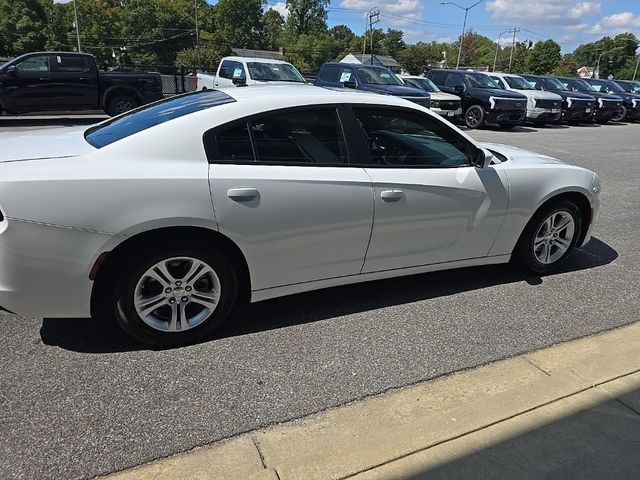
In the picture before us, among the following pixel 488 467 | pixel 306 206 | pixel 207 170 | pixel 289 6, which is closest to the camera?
pixel 488 467

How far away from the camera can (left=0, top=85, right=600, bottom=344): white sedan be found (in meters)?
2.68

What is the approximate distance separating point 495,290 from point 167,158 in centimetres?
278

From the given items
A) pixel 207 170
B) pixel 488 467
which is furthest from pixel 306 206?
pixel 488 467

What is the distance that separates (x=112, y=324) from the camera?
3268 millimetres

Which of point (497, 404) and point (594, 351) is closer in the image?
point (497, 404)

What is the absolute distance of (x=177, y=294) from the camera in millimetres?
3021

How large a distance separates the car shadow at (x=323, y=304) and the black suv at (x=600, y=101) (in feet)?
60.8

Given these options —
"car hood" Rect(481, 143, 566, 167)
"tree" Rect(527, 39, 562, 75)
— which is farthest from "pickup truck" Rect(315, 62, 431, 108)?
"tree" Rect(527, 39, 562, 75)

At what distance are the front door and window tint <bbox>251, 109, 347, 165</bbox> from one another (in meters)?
0.23

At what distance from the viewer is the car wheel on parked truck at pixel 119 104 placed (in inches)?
528

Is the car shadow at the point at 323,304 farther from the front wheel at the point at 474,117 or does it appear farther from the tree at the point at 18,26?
the tree at the point at 18,26

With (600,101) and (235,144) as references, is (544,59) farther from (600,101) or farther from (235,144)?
(235,144)

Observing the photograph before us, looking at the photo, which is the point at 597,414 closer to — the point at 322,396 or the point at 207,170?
the point at 322,396

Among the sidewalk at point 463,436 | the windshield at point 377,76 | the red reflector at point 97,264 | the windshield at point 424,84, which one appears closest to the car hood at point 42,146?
the red reflector at point 97,264
